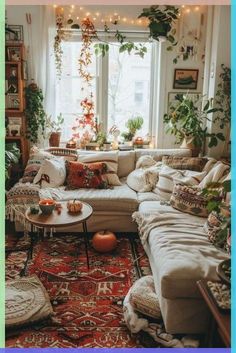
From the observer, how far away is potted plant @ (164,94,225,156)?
4062mm

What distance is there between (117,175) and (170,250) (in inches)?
74.7

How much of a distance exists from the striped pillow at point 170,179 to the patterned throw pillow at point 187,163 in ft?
0.55

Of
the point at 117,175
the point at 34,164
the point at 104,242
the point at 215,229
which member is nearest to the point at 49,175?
the point at 34,164

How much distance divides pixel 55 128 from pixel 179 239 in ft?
8.89

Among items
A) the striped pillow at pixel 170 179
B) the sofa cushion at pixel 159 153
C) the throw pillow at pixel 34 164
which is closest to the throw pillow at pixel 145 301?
the striped pillow at pixel 170 179

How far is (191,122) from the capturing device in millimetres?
4062

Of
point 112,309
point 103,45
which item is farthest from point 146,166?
point 112,309

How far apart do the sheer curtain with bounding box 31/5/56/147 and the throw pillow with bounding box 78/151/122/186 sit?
0.94m

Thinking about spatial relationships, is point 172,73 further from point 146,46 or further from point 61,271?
point 61,271

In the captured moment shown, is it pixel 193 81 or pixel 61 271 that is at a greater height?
pixel 193 81

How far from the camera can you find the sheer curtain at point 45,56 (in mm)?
4223

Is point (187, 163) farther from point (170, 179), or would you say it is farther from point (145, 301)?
point (145, 301)

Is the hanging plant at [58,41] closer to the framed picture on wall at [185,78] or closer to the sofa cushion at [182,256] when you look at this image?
the framed picture on wall at [185,78]

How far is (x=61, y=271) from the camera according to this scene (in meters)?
2.85
